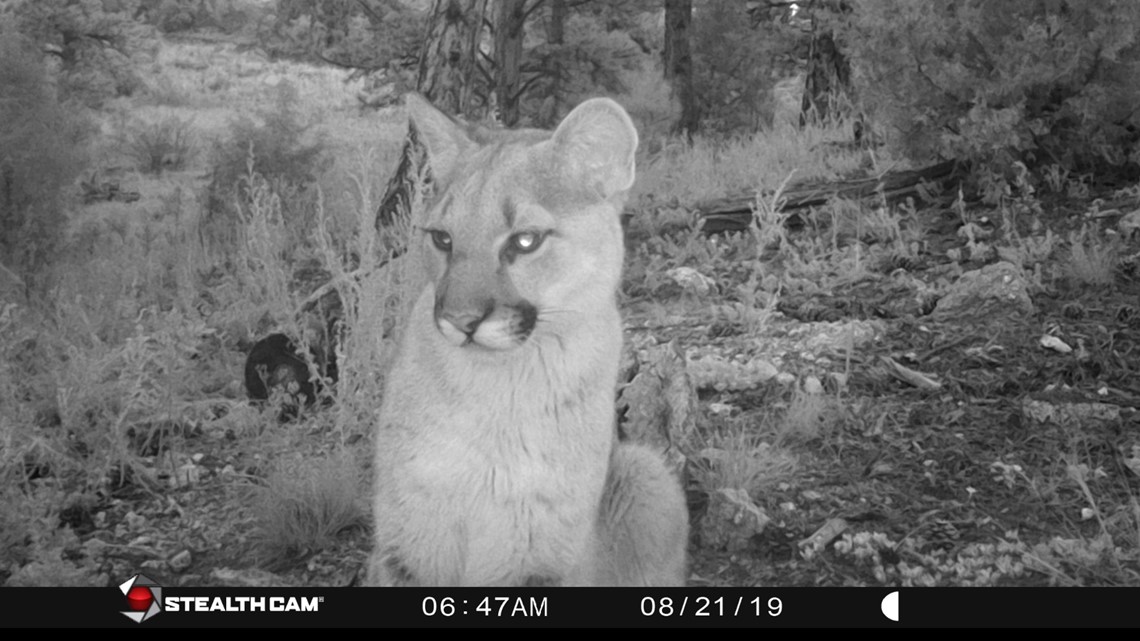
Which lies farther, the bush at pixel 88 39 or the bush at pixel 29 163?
the bush at pixel 88 39

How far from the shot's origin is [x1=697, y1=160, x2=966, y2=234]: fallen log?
6082mm

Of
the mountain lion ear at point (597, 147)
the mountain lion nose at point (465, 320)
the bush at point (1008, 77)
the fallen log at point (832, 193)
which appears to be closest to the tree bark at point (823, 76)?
the fallen log at point (832, 193)

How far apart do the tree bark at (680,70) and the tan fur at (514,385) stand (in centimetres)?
619

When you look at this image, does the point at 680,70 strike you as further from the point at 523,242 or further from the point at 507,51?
the point at 523,242

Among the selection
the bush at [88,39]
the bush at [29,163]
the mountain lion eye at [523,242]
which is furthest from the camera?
the bush at [88,39]

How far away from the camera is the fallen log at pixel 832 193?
20.0 ft

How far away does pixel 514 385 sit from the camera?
2.82m

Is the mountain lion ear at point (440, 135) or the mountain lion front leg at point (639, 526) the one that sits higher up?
the mountain lion ear at point (440, 135)

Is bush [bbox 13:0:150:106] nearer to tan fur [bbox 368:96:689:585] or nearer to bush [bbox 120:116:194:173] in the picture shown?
bush [bbox 120:116:194:173]

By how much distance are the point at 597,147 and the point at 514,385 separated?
0.66 m

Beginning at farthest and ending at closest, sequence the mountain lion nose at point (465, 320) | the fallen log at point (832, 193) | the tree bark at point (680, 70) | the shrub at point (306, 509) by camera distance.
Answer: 1. the tree bark at point (680, 70)
2. the fallen log at point (832, 193)
3. the shrub at point (306, 509)
4. the mountain lion nose at point (465, 320)

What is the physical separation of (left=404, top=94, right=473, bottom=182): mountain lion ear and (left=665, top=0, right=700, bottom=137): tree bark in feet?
20.0

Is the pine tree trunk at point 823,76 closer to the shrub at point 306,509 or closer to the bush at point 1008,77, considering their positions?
the bush at point 1008,77

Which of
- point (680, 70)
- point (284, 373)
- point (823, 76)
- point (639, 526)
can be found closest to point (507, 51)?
point (284, 373)
